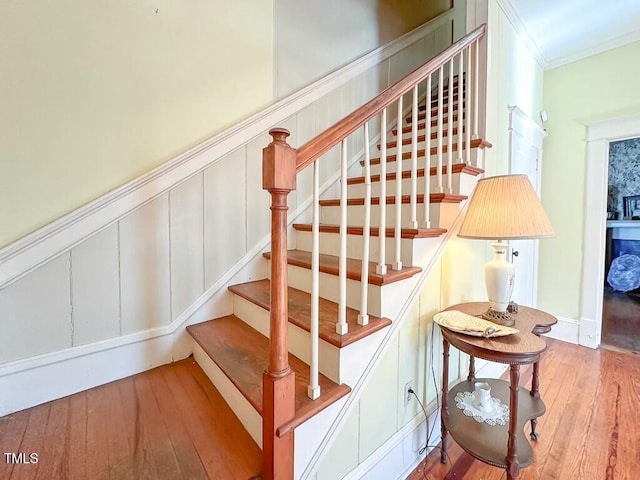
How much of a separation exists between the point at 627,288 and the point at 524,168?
368 cm

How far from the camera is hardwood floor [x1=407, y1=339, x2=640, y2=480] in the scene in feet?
4.50

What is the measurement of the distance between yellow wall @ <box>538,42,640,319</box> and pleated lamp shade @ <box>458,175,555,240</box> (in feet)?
6.24

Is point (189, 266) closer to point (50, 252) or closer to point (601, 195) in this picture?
point (50, 252)

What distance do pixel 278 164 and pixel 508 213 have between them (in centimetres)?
104

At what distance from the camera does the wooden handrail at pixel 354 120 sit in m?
0.91

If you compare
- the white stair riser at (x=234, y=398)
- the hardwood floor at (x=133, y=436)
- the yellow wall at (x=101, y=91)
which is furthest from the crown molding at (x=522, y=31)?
the hardwood floor at (x=133, y=436)

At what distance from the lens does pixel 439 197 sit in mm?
1475

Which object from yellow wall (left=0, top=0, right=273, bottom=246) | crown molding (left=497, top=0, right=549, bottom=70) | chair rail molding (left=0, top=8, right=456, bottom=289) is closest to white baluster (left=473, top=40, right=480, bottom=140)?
crown molding (left=497, top=0, right=549, bottom=70)

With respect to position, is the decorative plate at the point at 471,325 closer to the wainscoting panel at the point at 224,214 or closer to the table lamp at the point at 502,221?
the table lamp at the point at 502,221

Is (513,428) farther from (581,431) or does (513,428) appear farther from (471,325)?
(581,431)

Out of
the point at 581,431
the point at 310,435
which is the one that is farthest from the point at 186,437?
the point at 581,431

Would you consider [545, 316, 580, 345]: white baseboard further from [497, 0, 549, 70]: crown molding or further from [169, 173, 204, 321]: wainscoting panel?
[169, 173, 204, 321]: wainscoting panel

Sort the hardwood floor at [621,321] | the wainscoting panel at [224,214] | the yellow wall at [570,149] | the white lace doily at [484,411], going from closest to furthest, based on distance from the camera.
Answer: the white lace doily at [484,411] → the wainscoting panel at [224,214] → the yellow wall at [570,149] → the hardwood floor at [621,321]

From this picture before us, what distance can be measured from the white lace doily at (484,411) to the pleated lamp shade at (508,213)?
34.8 inches
